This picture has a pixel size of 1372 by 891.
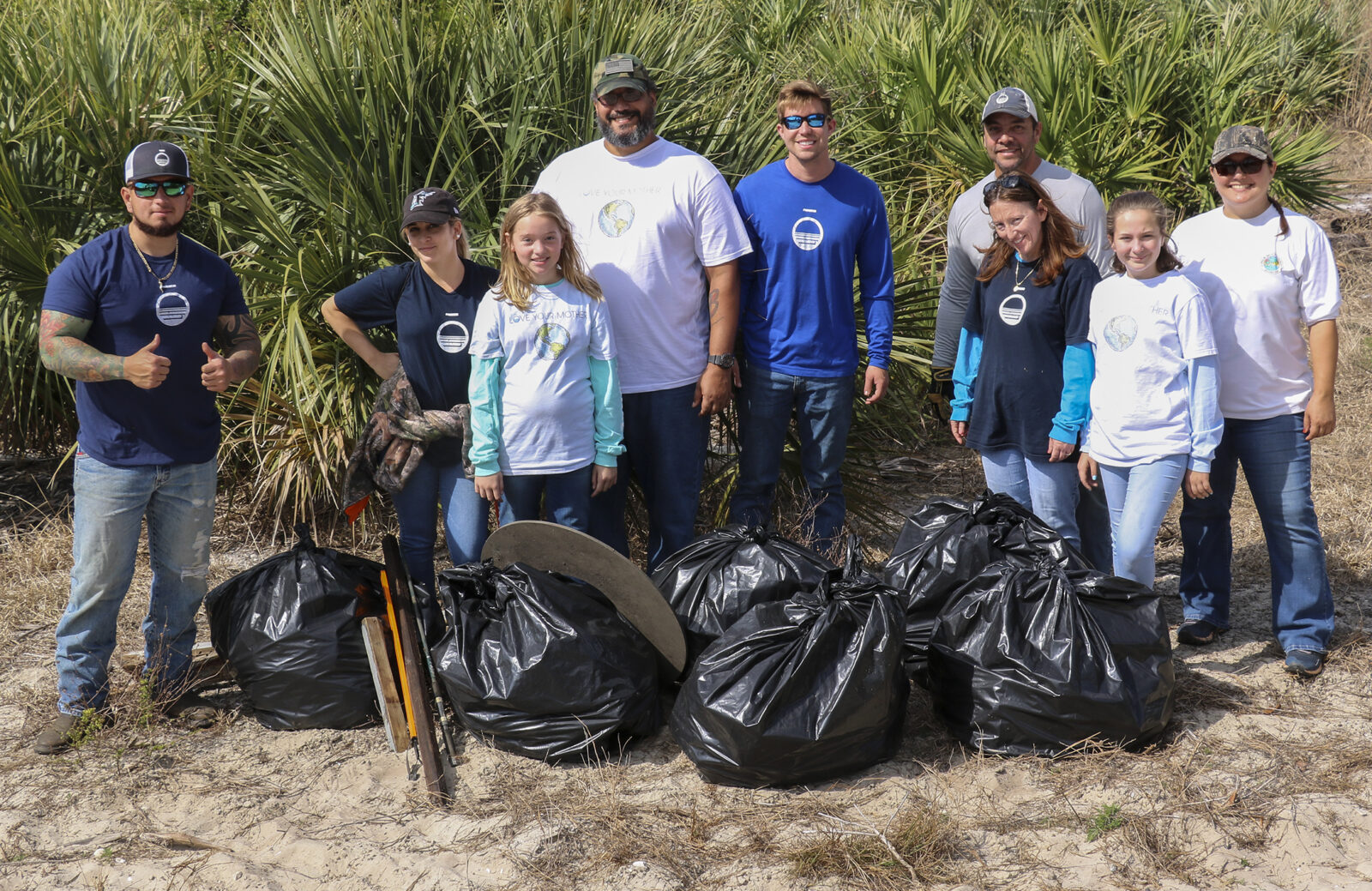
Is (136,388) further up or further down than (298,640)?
further up

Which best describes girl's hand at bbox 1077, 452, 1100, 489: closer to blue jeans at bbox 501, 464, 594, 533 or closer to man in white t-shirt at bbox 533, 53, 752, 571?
man in white t-shirt at bbox 533, 53, 752, 571

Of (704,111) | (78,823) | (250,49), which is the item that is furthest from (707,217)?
(250,49)

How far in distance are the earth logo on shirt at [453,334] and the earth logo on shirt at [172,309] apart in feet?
2.46

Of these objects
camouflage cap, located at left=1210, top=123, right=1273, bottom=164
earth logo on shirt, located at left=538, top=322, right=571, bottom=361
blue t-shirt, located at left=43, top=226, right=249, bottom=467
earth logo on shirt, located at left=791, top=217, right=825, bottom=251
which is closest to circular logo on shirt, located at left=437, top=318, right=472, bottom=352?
earth logo on shirt, located at left=538, top=322, right=571, bottom=361

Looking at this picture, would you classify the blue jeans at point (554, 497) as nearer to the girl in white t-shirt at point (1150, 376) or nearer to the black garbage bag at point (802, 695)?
the black garbage bag at point (802, 695)

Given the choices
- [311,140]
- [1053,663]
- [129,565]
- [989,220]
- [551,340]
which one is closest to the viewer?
[1053,663]

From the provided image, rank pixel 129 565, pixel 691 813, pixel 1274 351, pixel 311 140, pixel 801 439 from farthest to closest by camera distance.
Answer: pixel 311 140, pixel 801 439, pixel 1274 351, pixel 129 565, pixel 691 813

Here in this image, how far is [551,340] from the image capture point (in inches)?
138

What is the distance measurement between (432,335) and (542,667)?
1.18 m

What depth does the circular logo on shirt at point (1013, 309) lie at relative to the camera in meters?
3.69

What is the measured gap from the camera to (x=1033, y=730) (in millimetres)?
3131

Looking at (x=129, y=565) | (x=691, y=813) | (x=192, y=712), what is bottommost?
(x=691, y=813)

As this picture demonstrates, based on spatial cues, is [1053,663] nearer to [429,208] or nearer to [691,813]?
[691,813]

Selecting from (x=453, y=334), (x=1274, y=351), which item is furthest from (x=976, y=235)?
(x=453, y=334)
